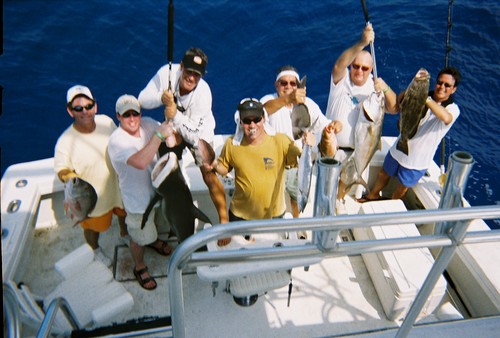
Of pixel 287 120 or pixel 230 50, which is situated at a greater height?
pixel 287 120

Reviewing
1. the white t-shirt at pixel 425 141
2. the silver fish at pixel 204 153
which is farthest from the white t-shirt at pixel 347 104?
the silver fish at pixel 204 153

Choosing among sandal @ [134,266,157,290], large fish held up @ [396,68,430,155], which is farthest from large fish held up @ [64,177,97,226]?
large fish held up @ [396,68,430,155]

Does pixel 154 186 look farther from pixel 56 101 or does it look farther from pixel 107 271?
pixel 56 101

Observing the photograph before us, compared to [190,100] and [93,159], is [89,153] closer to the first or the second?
[93,159]

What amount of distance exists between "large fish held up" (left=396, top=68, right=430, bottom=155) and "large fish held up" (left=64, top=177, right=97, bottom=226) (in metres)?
2.75

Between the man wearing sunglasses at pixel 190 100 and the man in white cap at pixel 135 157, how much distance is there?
0.77 ft

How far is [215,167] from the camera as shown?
10.2 feet

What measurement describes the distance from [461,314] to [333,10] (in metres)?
8.70

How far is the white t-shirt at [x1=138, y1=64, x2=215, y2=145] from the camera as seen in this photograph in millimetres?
3285

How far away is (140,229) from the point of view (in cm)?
331

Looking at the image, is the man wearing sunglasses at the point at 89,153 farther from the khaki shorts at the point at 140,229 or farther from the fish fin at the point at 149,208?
the fish fin at the point at 149,208

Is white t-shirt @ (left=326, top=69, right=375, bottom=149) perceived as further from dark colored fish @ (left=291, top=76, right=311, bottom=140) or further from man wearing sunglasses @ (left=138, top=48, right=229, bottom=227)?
man wearing sunglasses @ (left=138, top=48, right=229, bottom=227)

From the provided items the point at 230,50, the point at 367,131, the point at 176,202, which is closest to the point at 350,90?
the point at 367,131

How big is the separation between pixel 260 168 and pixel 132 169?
3.18 feet
